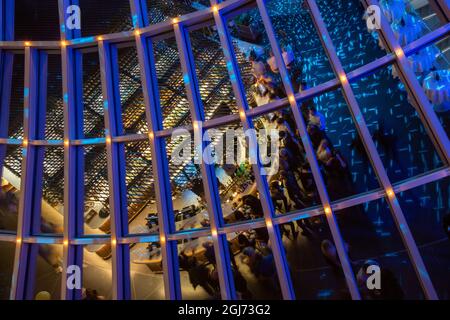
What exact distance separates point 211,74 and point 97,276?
5.55 metres

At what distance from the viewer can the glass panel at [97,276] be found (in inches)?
372

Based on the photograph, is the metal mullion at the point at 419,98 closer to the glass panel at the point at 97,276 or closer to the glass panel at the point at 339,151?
the glass panel at the point at 339,151

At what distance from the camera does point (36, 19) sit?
7.80m

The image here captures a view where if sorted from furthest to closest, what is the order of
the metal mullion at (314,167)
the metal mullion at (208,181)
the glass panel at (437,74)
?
1. the glass panel at (437,74)
2. the metal mullion at (208,181)
3. the metal mullion at (314,167)

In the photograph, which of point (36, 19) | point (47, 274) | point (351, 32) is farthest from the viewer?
point (351, 32)

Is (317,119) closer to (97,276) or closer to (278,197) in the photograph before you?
(278,197)

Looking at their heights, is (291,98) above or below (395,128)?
below

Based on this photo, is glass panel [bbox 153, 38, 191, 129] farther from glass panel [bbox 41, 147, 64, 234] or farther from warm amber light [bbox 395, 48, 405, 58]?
warm amber light [bbox 395, 48, 405, 58]

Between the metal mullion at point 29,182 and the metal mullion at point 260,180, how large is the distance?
3.52m

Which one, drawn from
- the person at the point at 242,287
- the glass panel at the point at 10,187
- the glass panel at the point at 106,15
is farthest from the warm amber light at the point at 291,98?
the glass panel at the point at 10,187

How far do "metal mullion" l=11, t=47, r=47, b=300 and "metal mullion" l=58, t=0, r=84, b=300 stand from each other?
63 centimetres

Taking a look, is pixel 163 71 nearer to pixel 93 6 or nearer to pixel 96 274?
pixel 93 6

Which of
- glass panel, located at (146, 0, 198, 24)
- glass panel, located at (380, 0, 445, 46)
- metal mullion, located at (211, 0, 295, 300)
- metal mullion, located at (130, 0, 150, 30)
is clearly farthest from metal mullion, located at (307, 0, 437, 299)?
glass panel, located at (380, 0, 445, 46)

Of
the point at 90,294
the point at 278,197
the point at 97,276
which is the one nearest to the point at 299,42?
the point at 278,197
